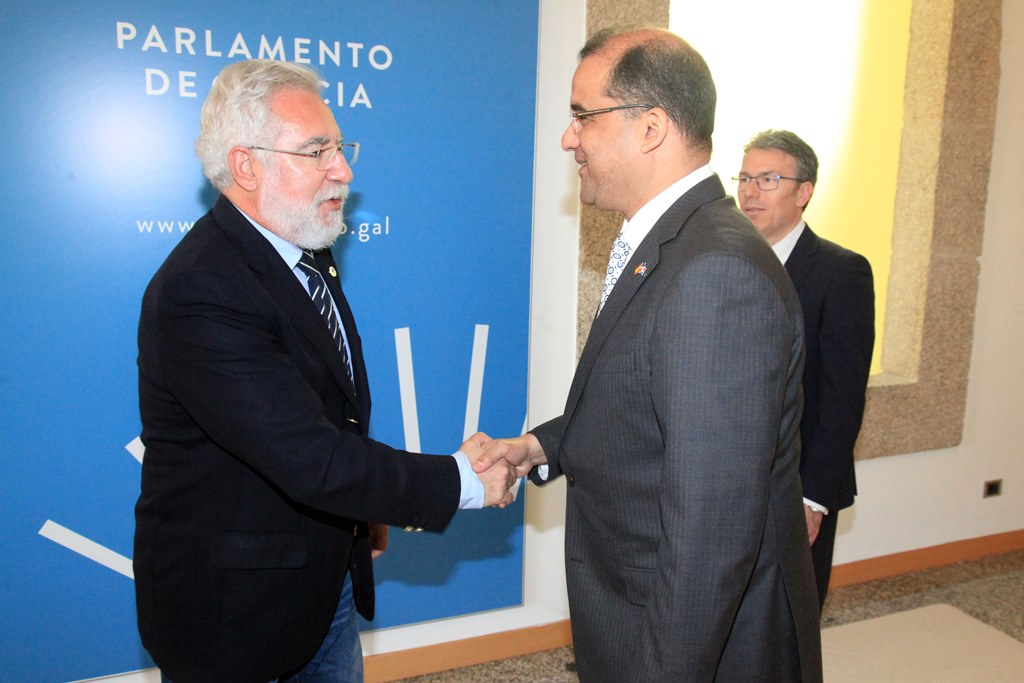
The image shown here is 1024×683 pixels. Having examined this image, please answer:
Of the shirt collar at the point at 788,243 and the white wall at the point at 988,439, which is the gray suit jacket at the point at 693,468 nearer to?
the shirt collar at the point at 788,243

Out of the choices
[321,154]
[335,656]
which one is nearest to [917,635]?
[335,656]

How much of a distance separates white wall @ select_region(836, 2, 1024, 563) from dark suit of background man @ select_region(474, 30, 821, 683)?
2.59 metres

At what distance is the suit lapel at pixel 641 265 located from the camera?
1.48 metres

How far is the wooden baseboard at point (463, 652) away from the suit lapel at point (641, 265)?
1841 millimetres

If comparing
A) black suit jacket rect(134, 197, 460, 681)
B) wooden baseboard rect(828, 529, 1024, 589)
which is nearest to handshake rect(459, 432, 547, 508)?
black suit jacket rect(134, 197, 460, 681)

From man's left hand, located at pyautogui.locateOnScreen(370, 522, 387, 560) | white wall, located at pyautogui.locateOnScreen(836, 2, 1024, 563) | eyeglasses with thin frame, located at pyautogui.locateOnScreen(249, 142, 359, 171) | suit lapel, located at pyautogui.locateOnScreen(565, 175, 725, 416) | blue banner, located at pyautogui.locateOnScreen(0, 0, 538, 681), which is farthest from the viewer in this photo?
white wall, located at pyautogui.locateOnScreen(836, 2, 1024, 563)

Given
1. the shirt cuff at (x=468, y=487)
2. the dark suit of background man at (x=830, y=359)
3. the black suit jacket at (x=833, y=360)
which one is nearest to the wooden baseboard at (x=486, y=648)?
the dark suit of background man at (x=830, y=359)

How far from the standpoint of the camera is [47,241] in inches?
91.3

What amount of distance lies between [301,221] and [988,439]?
12.8ft

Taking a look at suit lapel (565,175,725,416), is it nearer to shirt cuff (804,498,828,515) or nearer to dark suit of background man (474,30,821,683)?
dark suit of background man (474,30,821,683)

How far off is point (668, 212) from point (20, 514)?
2125mm

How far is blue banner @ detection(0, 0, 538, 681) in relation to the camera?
90.7 inches

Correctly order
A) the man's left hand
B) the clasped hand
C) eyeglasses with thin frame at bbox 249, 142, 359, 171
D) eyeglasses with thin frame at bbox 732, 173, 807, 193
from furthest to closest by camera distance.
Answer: eyeglasses with thin frame at bbox 732, 173, 807, 193 < the man's left hand < the clasped hand < eyeglasses with thin frame at bbox 249, 142, 359, 171

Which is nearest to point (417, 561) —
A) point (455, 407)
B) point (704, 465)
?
point (455, 407)
